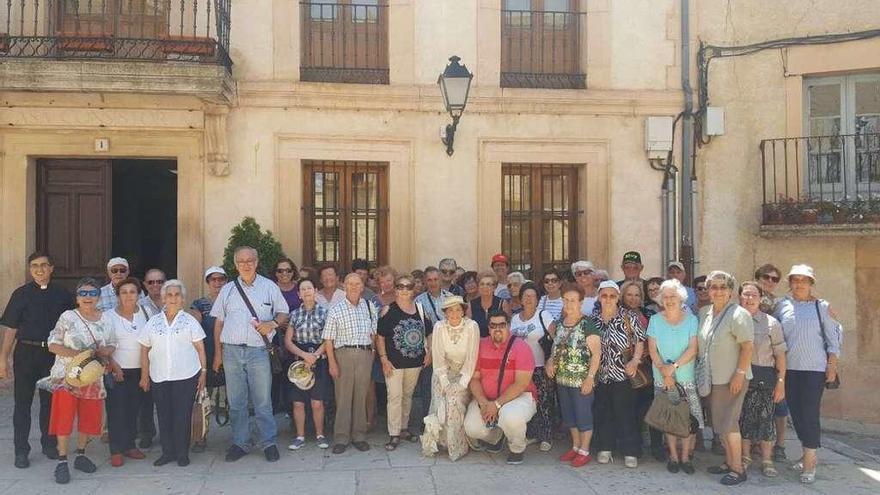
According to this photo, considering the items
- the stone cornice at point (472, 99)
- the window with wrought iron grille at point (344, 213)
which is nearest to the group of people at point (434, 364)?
the window with wrought iron grille at point (344, 213)

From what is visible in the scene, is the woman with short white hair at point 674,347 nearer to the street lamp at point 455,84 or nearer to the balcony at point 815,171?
the street lamp at point 455,84

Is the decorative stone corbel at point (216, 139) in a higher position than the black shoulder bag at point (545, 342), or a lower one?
higher

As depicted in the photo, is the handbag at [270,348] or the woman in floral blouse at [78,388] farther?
the handbag at [270,348]

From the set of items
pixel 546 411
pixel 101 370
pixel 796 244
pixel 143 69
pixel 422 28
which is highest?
pixel 422 28

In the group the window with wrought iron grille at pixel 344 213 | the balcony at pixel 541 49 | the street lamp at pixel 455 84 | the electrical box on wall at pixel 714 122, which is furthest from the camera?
the balcony at pixel 541 49

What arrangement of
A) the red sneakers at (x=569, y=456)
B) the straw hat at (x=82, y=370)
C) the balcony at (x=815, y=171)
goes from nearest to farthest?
the straw hat at (x=82, y=370)
the red sneakers at (x=569, y=456)
the balcony at (x=815, y=171)

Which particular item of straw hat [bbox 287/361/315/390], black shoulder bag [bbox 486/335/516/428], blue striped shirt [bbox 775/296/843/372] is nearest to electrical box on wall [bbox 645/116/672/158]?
blue striped shirt [bbox 775/296/843/372]

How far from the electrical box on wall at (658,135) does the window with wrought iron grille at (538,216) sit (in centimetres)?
103

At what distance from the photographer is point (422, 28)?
376 inches

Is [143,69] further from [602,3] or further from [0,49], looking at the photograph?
[602,3]

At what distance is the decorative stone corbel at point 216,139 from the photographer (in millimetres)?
9000

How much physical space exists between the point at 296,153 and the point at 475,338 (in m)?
4.16

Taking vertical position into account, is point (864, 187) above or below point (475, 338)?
above

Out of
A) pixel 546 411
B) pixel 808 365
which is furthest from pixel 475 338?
pixel 808 365
